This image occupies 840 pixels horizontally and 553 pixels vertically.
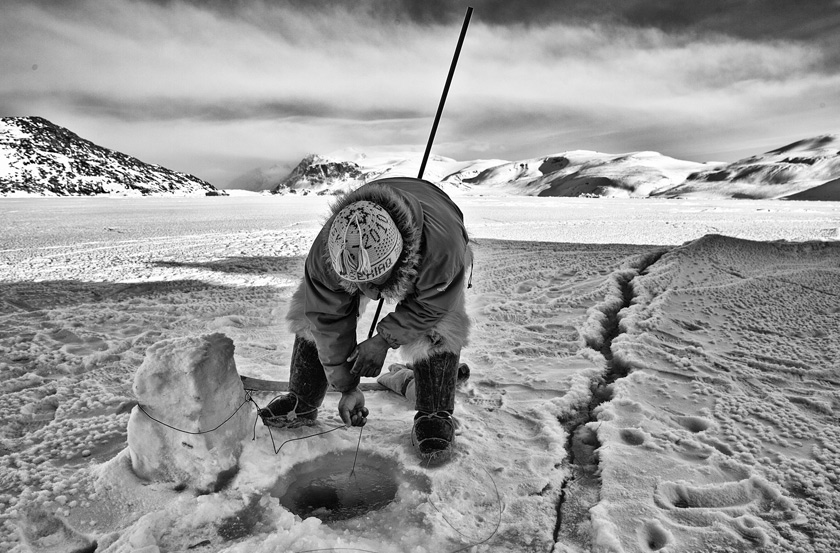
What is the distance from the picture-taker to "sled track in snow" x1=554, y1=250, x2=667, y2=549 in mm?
1616

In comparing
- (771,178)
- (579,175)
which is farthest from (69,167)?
(771,178)

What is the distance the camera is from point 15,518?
158 cm

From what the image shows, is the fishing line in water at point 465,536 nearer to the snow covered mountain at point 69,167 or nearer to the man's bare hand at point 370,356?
the man's bare hand at point 370,356

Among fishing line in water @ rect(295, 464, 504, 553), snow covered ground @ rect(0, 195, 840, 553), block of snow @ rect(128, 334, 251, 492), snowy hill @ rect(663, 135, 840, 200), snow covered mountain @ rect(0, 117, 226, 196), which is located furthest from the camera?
snow covered mountain @ rect(0, 117, 226, 196)

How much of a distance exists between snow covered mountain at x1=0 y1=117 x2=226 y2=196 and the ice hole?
103744 millimetres

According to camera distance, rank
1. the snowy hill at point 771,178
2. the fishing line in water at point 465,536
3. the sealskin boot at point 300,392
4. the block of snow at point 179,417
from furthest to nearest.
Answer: the snowy hill at point 771,178 → the sealskin boot at point 300,392 → the block of snow at point 179,417 → the fishing line in water at point 465,536

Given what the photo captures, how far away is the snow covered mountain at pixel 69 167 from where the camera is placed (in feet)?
336

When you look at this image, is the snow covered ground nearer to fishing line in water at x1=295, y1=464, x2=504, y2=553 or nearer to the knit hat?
fishing line in water at x1=295, y1=464, x2=504, y2=553

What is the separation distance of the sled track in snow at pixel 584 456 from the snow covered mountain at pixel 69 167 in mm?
103337

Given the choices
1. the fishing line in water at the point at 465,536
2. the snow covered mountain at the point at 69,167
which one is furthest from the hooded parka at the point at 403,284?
the snow covered mountain at the point at 69,167

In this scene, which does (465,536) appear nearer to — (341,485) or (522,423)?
(341,485)

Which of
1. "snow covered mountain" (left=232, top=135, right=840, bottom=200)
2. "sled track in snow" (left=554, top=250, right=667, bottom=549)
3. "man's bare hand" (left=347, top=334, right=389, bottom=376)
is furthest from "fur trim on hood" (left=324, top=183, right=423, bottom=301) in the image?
"snow covered mountain" (left=232, top=135, right=840, bottom=200)

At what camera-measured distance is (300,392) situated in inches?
82.7

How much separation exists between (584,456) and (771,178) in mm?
114369
